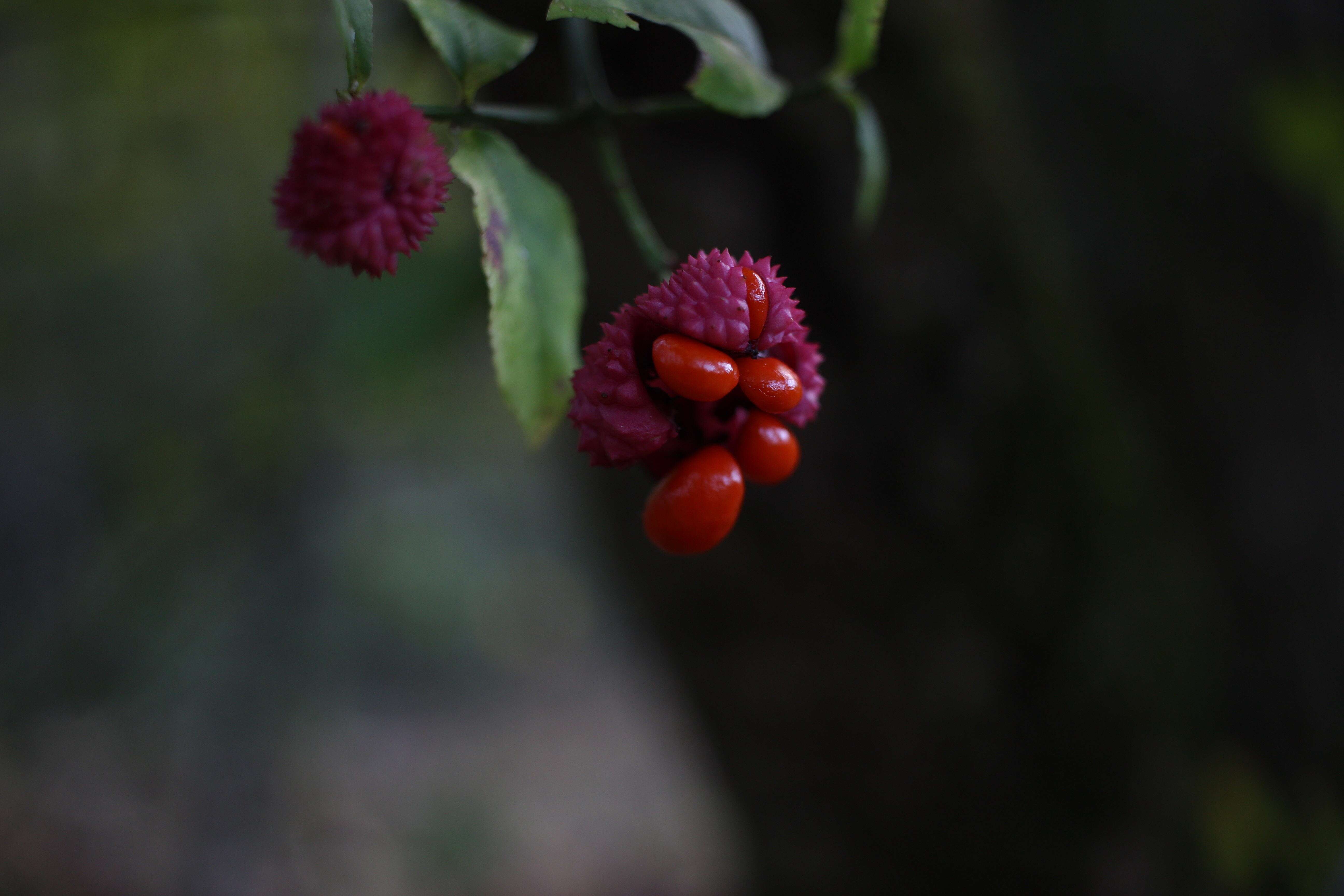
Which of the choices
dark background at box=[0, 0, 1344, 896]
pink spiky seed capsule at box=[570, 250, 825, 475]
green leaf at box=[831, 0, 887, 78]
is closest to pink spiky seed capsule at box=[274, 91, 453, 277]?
pink spiky seed capsule at box=[570, 250, 825, 475]

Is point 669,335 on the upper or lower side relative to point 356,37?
lower

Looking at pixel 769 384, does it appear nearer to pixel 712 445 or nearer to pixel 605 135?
pixel 712 445

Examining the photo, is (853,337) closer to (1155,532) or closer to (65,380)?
(1155,532)

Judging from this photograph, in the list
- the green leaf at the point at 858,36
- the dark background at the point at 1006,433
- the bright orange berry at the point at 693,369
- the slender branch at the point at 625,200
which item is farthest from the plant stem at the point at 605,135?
the dark background at the point at 1006,433

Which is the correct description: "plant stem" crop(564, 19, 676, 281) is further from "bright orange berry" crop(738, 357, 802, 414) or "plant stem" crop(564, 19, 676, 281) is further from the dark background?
the dark background

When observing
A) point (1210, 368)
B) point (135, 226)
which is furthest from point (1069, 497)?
point (135, 226)

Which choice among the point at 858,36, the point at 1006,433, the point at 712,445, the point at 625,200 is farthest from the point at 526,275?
the point at 1006,433

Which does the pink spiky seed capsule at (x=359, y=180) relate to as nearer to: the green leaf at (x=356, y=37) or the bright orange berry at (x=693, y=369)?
the green leaf at (x=356, y=37)
